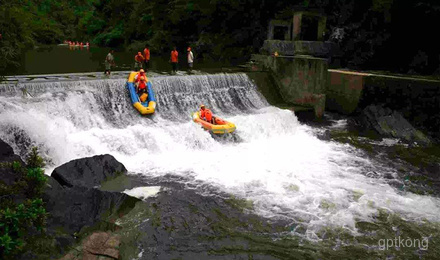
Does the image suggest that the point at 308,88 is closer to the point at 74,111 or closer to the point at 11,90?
the point at 74,111

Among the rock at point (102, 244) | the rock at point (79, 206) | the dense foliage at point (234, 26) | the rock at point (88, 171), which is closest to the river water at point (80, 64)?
the dense foliage at point (234, 26)

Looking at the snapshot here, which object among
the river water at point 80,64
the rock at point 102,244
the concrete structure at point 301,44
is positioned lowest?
the rock at point 102,244

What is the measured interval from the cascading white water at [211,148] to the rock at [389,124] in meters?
2.60

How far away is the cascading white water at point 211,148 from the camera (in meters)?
8.23

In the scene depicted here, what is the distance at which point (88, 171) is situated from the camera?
8828mm

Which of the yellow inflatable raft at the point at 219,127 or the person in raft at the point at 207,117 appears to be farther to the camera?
the person in raft at the point at 207,117

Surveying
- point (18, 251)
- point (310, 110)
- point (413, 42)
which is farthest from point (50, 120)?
point (413, 42)

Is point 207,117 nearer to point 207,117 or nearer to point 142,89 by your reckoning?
point 207,117

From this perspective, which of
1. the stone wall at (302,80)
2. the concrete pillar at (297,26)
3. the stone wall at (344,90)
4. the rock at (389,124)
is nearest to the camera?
the rock at (389,124)

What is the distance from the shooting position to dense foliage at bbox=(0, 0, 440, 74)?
7605 mm

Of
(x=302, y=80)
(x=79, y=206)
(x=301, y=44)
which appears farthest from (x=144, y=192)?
(x=301, y=44)

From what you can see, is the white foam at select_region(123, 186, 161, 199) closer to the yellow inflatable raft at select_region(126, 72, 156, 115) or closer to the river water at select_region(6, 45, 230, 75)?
the yellow inflatable raft at select_region(126, 72, 156, 115)

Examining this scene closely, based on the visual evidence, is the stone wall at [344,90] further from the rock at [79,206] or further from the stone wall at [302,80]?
the rock at [79,206]

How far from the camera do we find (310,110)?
15719 mm
